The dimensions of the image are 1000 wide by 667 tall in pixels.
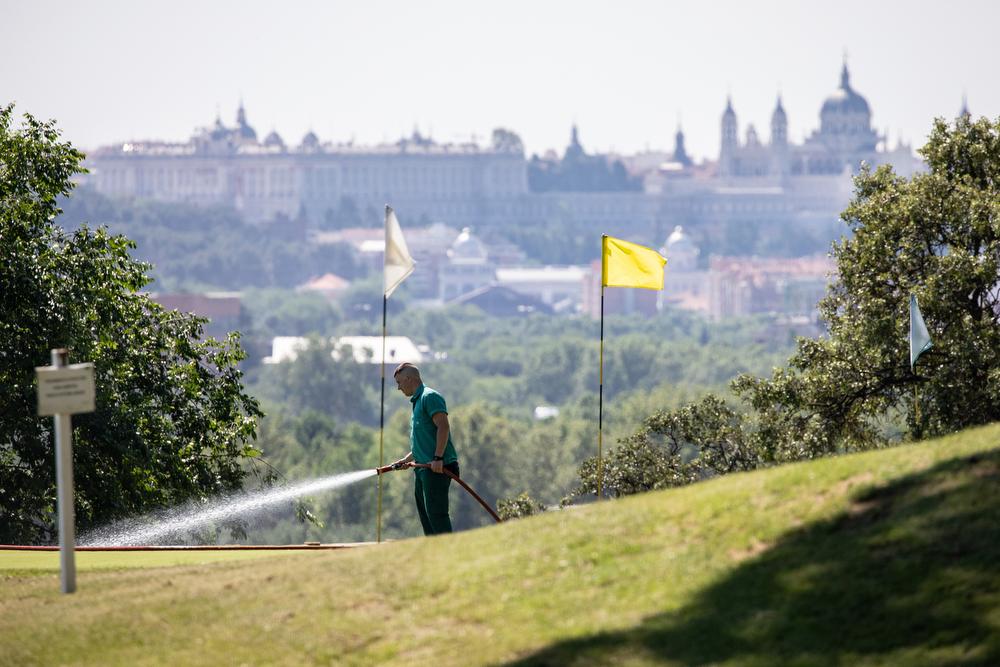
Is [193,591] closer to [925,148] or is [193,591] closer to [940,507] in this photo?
[940,507]

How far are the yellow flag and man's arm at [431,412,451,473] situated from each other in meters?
2.99

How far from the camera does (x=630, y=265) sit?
12.7 metres

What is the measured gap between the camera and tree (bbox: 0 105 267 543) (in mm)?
15617

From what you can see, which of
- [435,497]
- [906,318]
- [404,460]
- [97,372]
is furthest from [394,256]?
→ [906,318]

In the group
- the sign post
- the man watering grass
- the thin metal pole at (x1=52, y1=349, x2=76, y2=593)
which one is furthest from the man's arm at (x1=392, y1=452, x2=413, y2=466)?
the sign post

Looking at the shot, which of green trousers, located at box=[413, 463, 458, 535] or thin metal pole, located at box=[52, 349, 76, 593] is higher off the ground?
thin metal pole, located at box=[52, 349, 76, 593]

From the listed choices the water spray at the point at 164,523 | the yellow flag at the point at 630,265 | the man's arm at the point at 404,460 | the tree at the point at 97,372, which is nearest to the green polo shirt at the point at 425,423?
A: the man's arm at the point at 404,460

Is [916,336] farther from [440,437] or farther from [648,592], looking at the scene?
[648,592]

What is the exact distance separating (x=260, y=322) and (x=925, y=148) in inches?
5685

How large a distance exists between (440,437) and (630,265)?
11.1 feet

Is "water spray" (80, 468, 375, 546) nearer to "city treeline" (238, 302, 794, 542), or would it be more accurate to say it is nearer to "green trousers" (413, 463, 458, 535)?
"city treeline" (238, 302, 794, 542)

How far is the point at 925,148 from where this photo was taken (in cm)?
1856

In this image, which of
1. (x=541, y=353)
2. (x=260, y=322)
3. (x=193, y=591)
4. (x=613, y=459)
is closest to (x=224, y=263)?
(x=260, y=322)

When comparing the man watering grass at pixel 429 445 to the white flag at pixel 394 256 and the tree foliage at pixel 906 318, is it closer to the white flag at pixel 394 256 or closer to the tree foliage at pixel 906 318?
the white flag at pixel 394 256
